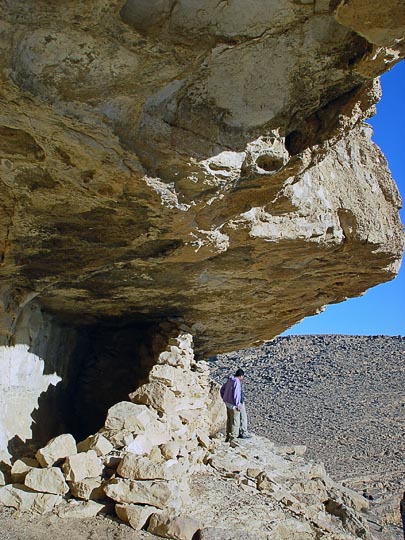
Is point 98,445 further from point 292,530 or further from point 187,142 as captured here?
point 187,142

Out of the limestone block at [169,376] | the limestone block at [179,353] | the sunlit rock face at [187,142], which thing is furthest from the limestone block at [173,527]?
the limestone block at [179,353]

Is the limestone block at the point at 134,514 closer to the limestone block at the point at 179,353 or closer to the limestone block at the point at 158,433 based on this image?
the limestone block at the point at 158,433

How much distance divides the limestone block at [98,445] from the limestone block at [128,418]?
22 cm

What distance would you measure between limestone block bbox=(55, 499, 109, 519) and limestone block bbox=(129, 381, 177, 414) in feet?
4.61

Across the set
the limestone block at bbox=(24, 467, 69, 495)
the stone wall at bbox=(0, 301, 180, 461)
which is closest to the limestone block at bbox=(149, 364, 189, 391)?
the stone wall at bbox=(0, 301, 180, 461)

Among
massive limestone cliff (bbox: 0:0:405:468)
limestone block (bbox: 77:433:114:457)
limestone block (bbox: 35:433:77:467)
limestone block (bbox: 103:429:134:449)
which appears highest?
massive limestone cliff (bbox: 0:0:405:468)

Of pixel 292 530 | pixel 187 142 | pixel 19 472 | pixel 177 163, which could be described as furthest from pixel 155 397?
pixel 187 142

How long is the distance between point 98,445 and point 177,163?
94.5 inches

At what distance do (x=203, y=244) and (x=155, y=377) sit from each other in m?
1.74

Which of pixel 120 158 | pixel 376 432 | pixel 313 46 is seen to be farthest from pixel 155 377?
pixel 376 432

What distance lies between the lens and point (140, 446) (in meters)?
4.97

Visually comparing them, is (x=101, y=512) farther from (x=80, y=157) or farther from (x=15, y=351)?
(x=80, y=157)

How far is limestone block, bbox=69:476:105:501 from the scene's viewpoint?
14.4 ft

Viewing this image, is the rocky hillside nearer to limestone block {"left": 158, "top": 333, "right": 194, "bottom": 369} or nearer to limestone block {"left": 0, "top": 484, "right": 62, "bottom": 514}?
limestone block {"left": 158, "top": 333, "right": 194, "bottom": 369}
